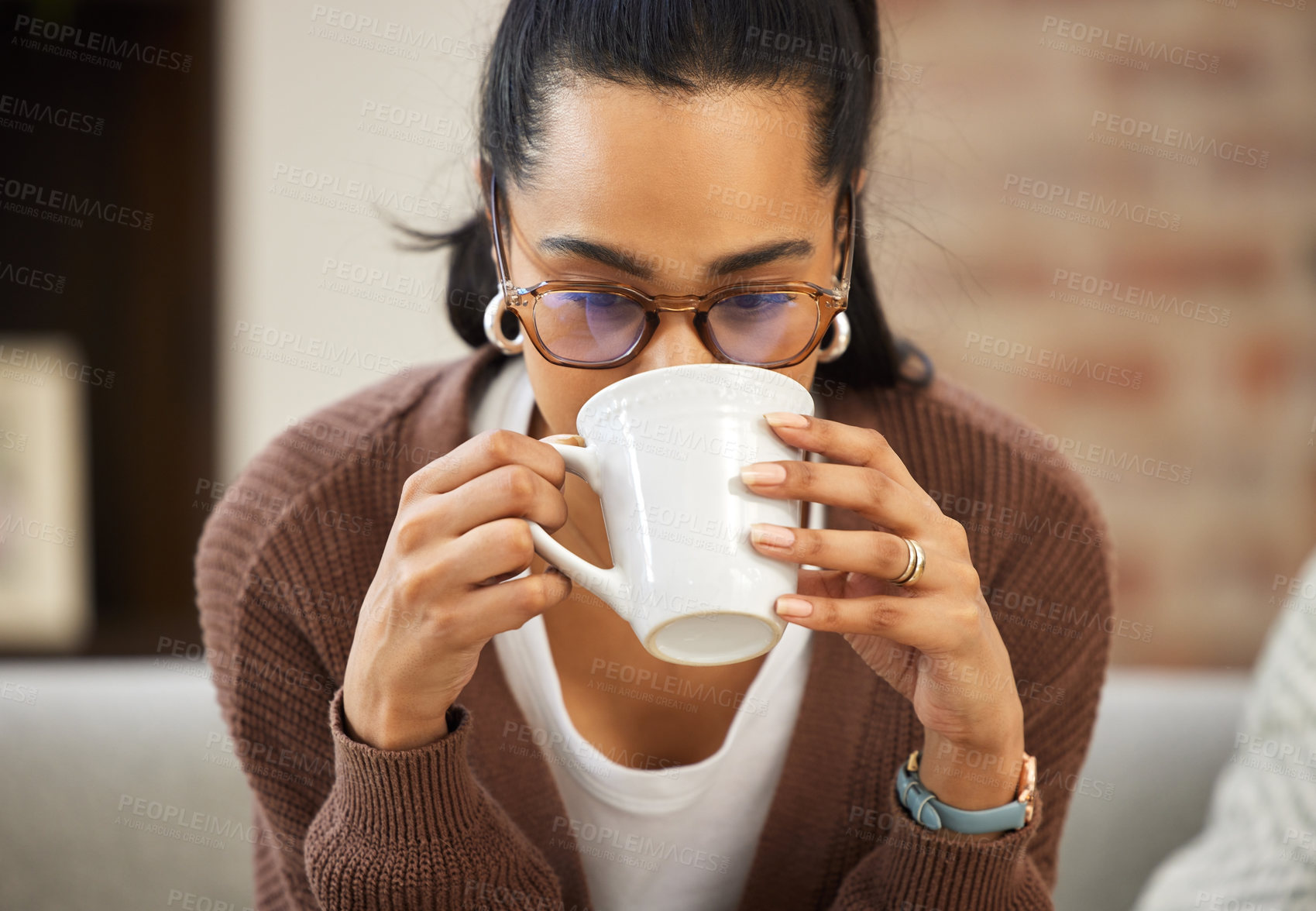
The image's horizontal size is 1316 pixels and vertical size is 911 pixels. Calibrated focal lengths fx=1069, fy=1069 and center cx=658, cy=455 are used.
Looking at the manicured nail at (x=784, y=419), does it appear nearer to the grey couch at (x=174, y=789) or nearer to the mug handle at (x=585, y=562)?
the mug handle at (x=585, y=562)

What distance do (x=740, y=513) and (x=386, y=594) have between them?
26cm

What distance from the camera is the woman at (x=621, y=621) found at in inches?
28.7

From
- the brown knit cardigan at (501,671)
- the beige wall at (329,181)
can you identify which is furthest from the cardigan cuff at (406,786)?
the beige wall at (329,181)

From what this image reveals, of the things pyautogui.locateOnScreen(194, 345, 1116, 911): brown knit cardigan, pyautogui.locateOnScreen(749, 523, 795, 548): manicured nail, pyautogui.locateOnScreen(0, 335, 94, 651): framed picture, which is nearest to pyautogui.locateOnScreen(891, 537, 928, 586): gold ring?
pyautogui.locateOnScreen(749, 523, 795, 548): manicured nail

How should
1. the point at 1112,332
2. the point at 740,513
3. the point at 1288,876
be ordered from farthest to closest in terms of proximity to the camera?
the point at 1112,332
the point at 1288,876
the point at 740,513

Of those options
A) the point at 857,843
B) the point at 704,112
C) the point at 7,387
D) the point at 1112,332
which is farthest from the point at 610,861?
the point at 7,387

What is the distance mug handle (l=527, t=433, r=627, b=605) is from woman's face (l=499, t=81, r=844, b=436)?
15 centimetres

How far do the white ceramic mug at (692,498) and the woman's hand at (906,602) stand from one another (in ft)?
0.04

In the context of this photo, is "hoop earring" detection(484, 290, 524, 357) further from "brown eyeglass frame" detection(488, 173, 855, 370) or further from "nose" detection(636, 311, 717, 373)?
"nose" detection(636, 311, 717, 373)

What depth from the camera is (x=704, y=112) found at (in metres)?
0.82

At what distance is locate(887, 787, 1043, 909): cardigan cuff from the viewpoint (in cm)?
87

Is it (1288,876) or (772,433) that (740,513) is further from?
(1288,876)

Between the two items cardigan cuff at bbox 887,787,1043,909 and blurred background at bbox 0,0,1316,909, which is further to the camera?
blurred background at bbox 0,0,1316,909

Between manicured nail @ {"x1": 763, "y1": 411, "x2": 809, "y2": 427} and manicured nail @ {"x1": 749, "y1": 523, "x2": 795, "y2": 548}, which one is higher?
manicured nail @ {"x1": 763, "y1": 411, "x2": 809, "y2": 427}
